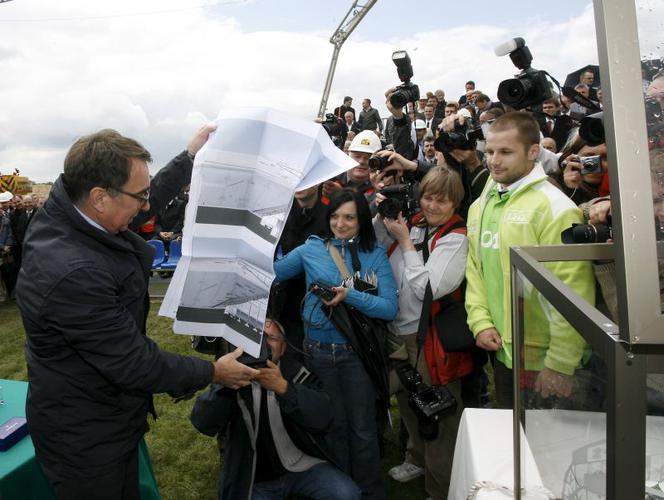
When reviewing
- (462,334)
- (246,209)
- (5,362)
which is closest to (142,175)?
(246,209)

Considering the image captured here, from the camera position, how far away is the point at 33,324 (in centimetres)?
148

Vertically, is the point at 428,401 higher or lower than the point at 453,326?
lower

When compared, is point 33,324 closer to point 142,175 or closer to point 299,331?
point 142,175

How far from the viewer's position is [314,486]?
2.14 meters

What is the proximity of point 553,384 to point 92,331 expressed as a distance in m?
1.23

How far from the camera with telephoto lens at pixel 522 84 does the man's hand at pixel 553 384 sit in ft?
4.87

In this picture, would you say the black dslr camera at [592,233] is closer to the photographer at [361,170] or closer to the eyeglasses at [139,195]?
the eyeglasses at [139,195]

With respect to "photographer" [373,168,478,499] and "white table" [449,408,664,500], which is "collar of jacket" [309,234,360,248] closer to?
"photographer" [373,168,478,499]

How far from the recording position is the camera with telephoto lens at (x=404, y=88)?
2.91 meters

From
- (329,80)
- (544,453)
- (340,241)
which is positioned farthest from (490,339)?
(329,80)

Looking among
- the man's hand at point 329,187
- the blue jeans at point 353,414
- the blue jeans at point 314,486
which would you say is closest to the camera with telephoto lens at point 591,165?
the blue jeans at point 353,414

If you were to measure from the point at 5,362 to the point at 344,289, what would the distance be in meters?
4.59

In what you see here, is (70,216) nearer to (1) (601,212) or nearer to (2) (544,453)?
(2) (544,453)

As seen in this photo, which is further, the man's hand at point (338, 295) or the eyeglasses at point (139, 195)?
the man's hand at point (338, 295)
